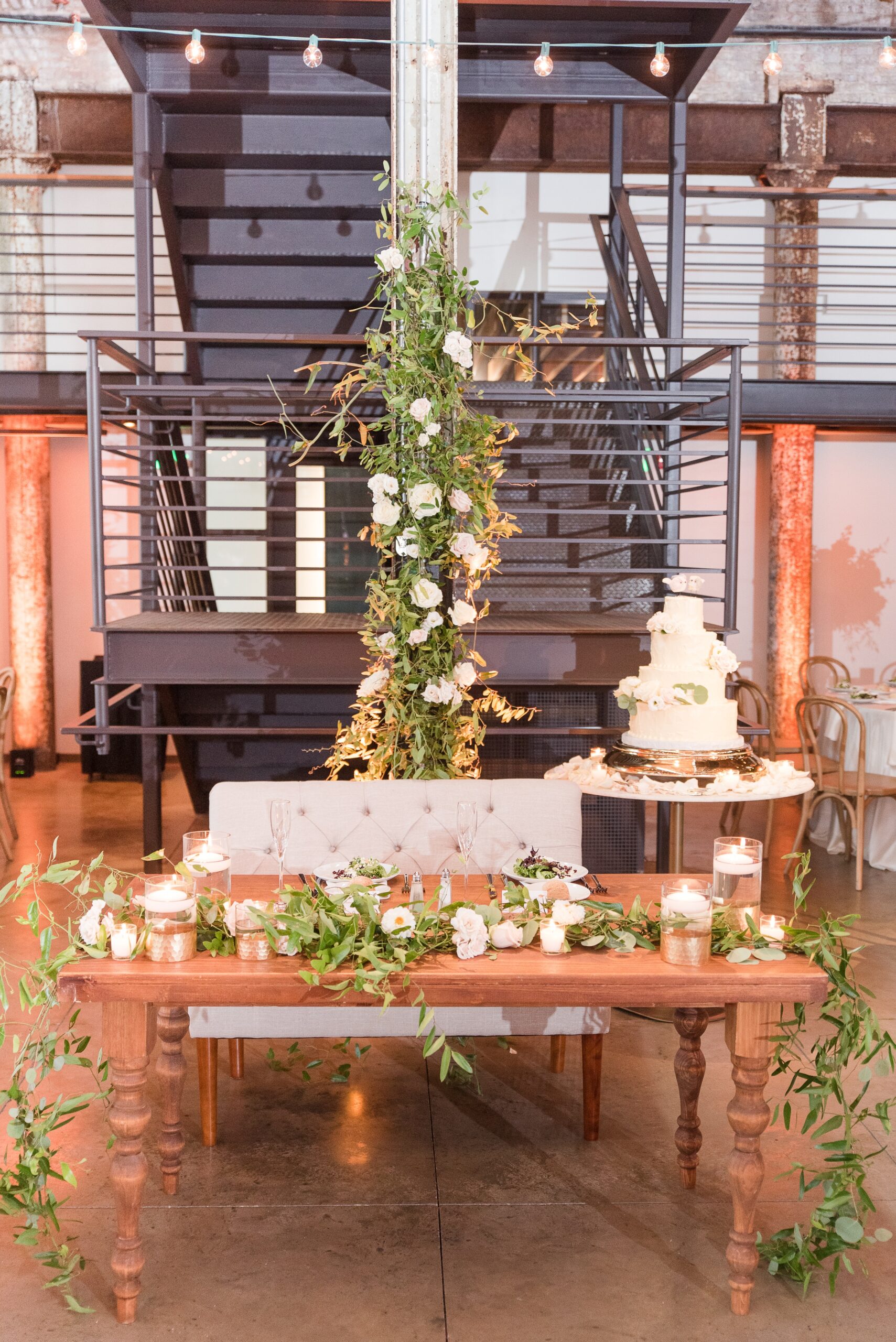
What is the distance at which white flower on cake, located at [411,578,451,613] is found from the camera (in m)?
3.69

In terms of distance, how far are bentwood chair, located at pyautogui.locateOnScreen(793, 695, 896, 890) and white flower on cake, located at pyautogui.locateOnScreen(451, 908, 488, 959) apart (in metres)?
3.82

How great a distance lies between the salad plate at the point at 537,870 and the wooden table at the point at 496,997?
32 centimetres

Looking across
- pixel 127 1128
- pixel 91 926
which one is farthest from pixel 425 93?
pixel 127 1128

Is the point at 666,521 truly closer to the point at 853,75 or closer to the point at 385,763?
the point at 385,763

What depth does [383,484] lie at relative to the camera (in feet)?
12.1

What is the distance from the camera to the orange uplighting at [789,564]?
9.04 m

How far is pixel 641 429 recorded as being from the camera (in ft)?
18.1

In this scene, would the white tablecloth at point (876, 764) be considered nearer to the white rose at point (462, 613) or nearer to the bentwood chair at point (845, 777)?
the bentwood chair at point (845, 777)

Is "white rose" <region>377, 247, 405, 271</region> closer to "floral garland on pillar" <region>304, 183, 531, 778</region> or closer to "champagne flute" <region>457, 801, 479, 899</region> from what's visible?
"floral garland on pillar" <region>304, 183, 531, 778</region>

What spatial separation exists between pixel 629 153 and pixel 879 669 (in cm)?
445

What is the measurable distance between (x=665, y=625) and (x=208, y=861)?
169 centimetres

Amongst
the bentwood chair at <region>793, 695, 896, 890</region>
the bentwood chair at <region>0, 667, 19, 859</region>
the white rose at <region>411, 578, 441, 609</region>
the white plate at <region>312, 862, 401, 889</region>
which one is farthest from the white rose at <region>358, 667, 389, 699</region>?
the bentwood chair at <region>0, 667, 19, 859</region>

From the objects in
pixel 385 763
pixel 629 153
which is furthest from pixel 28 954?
pixel 629 153

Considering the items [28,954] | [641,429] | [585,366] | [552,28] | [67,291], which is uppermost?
[552,28]
